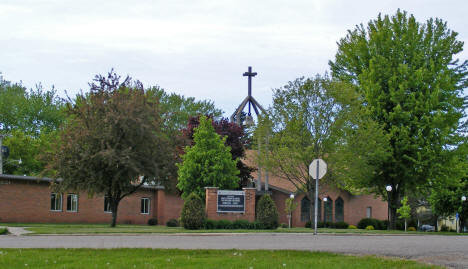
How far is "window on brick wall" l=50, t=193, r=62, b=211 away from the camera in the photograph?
42.3m

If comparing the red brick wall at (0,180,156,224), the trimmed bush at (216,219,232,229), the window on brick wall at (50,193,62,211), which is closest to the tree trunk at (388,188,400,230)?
the trimmed bush at (216,219,232,229)

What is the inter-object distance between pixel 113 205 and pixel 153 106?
18.9 ft

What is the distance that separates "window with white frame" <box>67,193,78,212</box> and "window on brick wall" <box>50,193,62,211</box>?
2.36ft

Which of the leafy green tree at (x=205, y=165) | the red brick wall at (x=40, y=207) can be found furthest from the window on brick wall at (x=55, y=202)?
the leafy green tree at (x=205, y=165)

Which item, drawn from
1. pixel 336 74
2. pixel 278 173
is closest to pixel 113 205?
pixel 278 173

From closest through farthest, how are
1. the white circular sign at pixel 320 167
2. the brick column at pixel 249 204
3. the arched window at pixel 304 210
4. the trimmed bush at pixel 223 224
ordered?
the white circular sign at pixel 320 167, the trimmed bush at pixel 223 224, the brick column at pixel 249 204, the arched window at pixel 304 210

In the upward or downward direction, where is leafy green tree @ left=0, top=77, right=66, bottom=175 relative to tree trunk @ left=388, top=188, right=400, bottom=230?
upward

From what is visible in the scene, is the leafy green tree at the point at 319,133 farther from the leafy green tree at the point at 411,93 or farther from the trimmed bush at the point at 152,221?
the trimmed bush at the point at 152,221

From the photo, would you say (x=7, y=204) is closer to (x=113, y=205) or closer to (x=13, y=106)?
(x=113, y=205)

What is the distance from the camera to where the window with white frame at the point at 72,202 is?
43531 millimetres

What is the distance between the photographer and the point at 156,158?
32.1 m

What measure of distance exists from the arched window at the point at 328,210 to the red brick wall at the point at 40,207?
15950 millimetres

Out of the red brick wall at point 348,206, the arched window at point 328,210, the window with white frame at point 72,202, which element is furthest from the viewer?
the arched window at point 328,210

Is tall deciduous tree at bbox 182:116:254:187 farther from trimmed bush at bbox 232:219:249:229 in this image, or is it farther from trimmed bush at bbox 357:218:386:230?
trimmed bush at bbox 232:219:249:229
